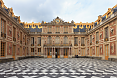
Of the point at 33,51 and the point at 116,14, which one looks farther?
the point at 33,51

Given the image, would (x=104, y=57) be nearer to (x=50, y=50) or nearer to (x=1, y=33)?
(x=50, y=50)

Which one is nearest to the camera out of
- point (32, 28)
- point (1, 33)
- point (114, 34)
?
point (1, 33)

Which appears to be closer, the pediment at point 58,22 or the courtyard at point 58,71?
the courtyard at point 58,71

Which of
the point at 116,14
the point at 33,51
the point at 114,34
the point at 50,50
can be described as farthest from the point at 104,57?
the point at 33,51

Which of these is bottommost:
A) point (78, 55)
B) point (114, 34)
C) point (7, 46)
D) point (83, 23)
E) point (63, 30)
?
point (78, 55)

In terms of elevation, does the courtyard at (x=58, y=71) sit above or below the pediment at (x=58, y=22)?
below

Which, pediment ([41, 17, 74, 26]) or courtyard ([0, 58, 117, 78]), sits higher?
pediment ([41, 17, 74, 26])

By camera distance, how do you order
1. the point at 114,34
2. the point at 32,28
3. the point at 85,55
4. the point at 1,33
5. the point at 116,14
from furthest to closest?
the point at 32,28 < the point at 85,55 < the point at 114,34 < the point at 116,14 < the point at 1,33

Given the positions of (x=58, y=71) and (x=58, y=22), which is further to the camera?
(x=58, y=22)

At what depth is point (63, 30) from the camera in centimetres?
3083

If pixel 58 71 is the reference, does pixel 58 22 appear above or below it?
above

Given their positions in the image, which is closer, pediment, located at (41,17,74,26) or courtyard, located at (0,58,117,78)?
courtyard, located at (0,58,117,78)

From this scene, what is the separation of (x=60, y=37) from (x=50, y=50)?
5.03m

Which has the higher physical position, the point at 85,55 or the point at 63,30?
the point at 63,30
